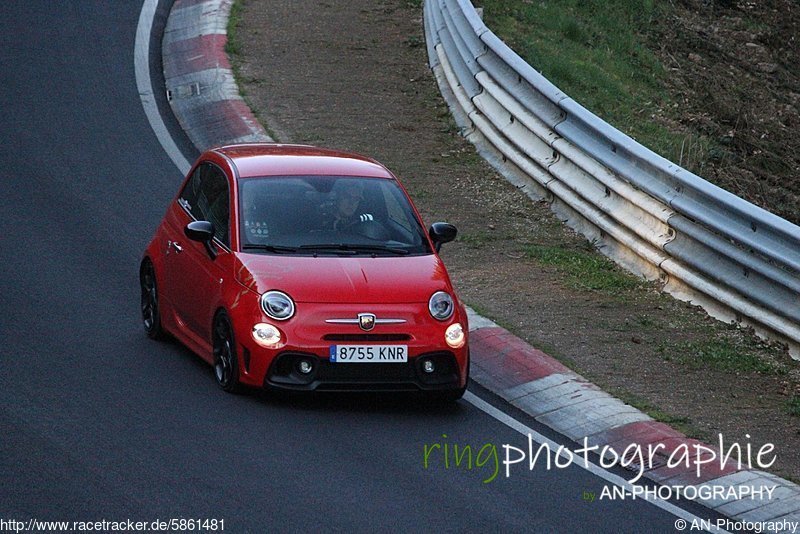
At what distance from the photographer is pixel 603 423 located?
971cm

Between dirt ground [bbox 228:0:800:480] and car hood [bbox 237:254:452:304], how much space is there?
5.28ft

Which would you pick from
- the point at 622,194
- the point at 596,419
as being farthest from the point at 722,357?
the point at 622,194

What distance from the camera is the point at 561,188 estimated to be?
1519cm

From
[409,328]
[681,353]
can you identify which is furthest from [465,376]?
[681,353]

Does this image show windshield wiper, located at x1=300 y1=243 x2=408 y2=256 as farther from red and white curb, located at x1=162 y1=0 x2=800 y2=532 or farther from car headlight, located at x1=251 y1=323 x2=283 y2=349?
red and white curb, located at x1=162 y1=0 x2=800 y2=532

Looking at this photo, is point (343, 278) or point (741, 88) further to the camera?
point (741, 88)

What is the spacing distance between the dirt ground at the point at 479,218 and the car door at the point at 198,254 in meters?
2.52

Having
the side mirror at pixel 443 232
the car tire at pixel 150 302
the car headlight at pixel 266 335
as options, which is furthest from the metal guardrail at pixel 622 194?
the car tire at pixel 150 302

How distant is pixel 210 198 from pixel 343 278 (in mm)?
1740

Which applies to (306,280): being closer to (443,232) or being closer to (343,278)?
(343,278)

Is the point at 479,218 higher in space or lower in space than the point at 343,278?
lower

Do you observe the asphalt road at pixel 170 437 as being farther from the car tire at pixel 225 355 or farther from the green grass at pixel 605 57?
the green grass at pixel 605 57

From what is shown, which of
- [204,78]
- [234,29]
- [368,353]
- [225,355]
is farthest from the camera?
[234,29]

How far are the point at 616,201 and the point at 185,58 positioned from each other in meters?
7.90
